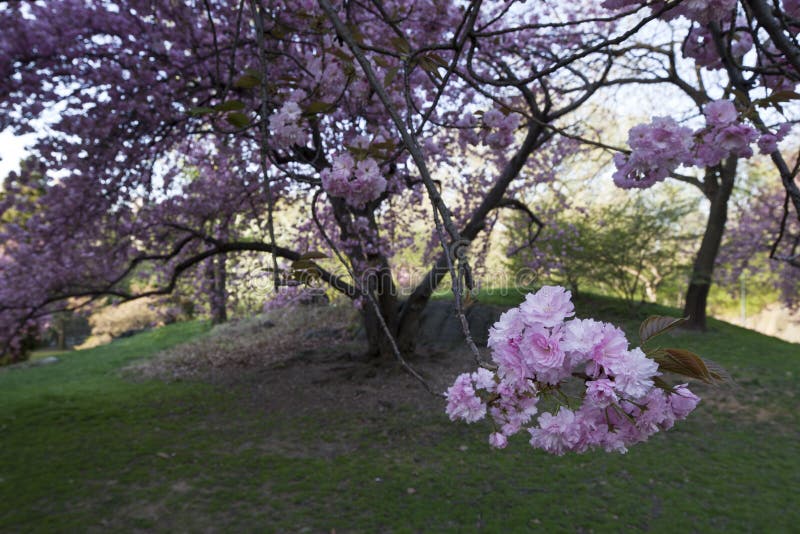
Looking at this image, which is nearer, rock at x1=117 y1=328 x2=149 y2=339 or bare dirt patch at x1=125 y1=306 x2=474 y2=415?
bare dirt patch at x1=125 y1=306 x2=474 y2=415

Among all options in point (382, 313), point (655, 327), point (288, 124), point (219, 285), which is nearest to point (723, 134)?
point (655, 327)

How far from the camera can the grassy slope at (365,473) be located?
292cm

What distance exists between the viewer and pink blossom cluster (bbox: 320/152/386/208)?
6.07ft

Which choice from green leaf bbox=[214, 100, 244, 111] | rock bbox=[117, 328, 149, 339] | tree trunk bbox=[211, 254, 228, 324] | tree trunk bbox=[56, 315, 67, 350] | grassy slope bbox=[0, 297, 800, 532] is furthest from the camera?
tree trunk bbox=[56, 315, 67, 350]

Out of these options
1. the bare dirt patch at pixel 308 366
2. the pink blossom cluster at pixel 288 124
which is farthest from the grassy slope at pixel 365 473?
the pink blossom cluster at pixel 288 124

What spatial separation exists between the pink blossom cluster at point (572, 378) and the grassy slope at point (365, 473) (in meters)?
1.13

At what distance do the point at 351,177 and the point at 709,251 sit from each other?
31.5ft

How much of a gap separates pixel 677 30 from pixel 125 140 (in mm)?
9353

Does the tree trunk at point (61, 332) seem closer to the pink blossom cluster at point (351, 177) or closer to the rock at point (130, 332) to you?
the rock at point (130, 332)

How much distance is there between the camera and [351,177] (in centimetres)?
192

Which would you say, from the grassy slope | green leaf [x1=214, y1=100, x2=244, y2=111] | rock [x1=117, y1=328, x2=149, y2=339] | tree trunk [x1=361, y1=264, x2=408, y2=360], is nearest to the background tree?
tree trunk [x1=361, y1=264, x2=408, y2=360]

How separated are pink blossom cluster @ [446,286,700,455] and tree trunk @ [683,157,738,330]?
9.73 metres

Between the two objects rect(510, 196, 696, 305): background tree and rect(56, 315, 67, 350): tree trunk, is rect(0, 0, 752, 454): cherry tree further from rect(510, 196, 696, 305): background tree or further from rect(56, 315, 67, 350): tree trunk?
rect(56, 315, 67, 350): tree trunk

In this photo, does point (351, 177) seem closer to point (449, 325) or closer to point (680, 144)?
point (680, 144)
